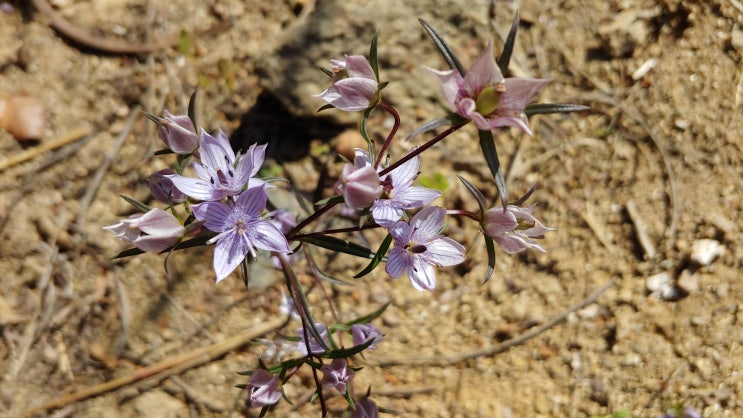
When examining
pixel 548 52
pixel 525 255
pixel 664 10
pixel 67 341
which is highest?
pixel 664 10

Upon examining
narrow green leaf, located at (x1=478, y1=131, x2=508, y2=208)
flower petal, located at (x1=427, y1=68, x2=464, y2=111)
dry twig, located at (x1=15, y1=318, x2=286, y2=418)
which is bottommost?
dry twig, located at (x1=15, y1=318, x2=286, y2=418)

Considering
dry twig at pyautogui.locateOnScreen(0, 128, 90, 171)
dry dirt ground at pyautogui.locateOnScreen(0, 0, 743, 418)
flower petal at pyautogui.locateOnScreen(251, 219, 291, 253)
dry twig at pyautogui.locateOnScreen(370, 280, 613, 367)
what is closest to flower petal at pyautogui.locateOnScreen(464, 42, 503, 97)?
flower petal at pyautogui.locateOnScreen(251, 219, 291, 253)

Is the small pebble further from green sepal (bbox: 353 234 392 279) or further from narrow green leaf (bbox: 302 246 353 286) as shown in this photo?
green sepal (bbox: 353 234 392 279)

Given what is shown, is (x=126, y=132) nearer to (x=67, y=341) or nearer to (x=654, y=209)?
(x=67, y=341)

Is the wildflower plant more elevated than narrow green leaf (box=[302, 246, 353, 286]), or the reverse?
the wildflower plant

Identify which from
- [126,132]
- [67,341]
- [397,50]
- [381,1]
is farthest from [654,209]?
[67,341]

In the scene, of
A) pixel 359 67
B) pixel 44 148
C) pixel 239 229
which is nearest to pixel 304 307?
pixel 239 229
